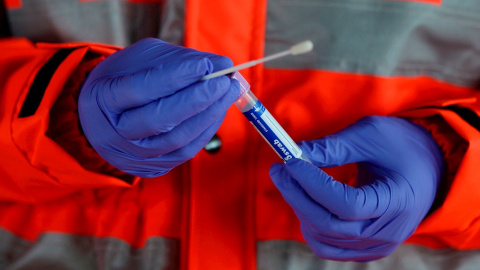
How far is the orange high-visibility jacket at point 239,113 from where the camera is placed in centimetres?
76

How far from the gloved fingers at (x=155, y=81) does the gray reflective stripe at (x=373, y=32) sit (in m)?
0.24

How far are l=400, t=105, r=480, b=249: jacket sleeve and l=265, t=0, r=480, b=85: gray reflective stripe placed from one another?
102 mm

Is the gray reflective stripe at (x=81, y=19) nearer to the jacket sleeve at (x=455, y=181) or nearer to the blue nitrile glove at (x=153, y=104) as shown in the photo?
the blue nitrile glove at (x=153, y=104)

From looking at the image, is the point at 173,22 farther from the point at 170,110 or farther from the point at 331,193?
the point at 331,193

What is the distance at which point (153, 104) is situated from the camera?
0.62 metres

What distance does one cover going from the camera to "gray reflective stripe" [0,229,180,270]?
0.76 metres

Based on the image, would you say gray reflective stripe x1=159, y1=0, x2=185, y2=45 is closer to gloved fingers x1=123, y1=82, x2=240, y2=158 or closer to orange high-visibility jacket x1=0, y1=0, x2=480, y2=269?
orange high-visibility jacket x1=0, y1=0, x2=480, y2=269

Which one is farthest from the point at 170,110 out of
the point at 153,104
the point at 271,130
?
the point at 271,130

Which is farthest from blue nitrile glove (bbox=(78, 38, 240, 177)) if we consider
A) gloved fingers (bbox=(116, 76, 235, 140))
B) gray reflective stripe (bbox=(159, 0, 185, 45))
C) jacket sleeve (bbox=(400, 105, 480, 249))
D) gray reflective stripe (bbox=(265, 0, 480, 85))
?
jacket sleeve (bbox=(400, 105, 480, 249))

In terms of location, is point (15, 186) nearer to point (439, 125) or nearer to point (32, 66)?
point (32, 66)

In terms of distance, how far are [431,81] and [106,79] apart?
56cm

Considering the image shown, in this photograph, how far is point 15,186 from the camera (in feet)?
2.47

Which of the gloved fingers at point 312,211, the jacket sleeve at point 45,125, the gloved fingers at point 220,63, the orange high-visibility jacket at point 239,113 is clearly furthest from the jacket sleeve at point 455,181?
the jacket sleeve at point 45,125

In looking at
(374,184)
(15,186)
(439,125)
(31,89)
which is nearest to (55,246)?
(15,186)
